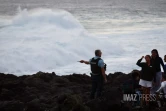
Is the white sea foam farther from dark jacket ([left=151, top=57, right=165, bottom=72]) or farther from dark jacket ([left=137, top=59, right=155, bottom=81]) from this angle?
dark jacket ([left=137, top=59, right=155, bottom=81])

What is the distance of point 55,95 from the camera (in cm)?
1038

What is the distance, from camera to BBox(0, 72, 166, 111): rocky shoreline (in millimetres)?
7941

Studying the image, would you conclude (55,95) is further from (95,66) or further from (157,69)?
(157,69)

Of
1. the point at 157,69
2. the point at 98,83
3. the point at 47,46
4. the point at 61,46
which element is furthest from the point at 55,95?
the point at 61,46

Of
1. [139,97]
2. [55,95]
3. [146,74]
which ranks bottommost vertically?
[139,97]

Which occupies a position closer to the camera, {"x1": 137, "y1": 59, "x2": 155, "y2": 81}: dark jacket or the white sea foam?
{"x1": 137, "y1": 59, "x2": 155, "y2": 81}: dark jacket

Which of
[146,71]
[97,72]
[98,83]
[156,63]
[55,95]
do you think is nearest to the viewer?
[146,71]

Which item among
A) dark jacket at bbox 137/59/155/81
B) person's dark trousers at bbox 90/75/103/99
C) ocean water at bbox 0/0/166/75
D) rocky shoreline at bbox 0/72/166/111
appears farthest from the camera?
ocean water at bbox 0/0/166/75

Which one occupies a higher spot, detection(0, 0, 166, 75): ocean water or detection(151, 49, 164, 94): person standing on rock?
detection(0, 0, 166, 75): ocean water

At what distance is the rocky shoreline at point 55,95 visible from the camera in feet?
26.1

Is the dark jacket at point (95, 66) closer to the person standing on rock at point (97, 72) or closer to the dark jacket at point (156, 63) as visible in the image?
the person standing on rock at point (97, 72)

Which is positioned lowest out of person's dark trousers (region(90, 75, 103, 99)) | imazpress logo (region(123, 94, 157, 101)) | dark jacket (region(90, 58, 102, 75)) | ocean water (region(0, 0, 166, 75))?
imazpress logo (region(123, 94, 157, 101))

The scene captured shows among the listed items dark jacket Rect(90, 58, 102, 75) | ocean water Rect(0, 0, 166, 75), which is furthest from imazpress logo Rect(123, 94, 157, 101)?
ocean water Rect(0, 0, 166, 75)

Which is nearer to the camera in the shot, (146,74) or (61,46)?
(146,74)
